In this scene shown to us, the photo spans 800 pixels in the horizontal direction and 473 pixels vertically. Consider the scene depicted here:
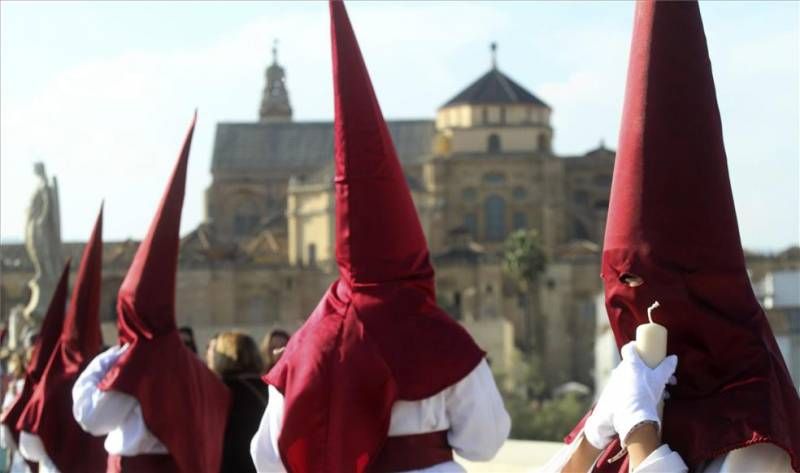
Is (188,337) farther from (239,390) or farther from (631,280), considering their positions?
(631,280)

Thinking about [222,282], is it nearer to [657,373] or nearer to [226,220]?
[226,220]

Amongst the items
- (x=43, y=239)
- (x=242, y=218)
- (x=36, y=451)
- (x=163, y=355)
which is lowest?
(x=242, y=218)

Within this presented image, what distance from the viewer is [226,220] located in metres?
88.8

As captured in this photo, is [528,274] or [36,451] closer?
[36,451]

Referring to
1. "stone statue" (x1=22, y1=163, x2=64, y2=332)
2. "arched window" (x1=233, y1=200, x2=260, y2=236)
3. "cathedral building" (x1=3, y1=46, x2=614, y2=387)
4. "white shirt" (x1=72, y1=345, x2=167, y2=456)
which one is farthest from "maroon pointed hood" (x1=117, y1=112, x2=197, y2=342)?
"arched window" (x1=233, y1=200, x2=260, y2=236)

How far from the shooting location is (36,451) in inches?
305

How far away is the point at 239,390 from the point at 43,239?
1789 centimetres

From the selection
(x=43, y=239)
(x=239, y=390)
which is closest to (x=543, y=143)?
(x=43, y=239)

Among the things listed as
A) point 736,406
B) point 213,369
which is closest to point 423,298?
point 736,406

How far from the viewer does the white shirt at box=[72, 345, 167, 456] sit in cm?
652

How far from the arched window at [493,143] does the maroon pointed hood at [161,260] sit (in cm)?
7698

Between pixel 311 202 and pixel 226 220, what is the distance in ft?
39.0

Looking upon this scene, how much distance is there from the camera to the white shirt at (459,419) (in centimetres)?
488

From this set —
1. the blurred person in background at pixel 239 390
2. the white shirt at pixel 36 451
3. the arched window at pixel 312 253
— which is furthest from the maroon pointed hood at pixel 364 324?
the arched window at pixel 312 253
